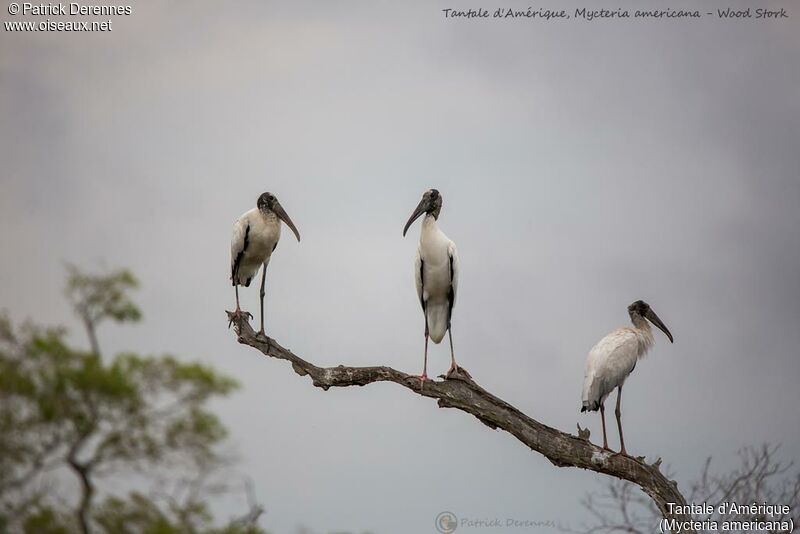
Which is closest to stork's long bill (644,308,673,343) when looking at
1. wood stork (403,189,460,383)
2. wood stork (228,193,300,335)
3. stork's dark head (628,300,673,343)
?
stork's dark head (628,300,673,343)

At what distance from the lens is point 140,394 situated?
828 centimetres

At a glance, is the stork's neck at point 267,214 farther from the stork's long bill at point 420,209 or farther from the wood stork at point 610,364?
the wood stork at point 610,364

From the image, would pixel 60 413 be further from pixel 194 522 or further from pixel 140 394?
pixel 194 522

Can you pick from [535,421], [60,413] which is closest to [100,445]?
[60,413]

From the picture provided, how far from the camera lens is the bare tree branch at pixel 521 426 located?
10.5m

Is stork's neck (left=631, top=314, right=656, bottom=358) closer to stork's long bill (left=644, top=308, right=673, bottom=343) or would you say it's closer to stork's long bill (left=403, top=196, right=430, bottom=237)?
stork's long bill (left=644, top=308, right=673, bottom=343)

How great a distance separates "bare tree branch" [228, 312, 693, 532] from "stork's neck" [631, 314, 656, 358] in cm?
185

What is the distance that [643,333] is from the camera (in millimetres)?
12625

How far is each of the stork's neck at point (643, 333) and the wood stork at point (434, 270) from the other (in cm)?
194

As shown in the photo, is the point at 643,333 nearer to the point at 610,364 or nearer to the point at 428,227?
the point at 610,364

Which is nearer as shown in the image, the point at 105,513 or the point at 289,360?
the point at 105,513

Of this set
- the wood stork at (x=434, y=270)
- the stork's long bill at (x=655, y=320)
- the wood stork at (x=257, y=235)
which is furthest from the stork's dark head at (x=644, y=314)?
the wood stork at (x=257, y=235)

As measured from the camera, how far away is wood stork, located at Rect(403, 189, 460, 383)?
1194 centimetres

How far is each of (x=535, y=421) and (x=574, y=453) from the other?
1.44 feet
